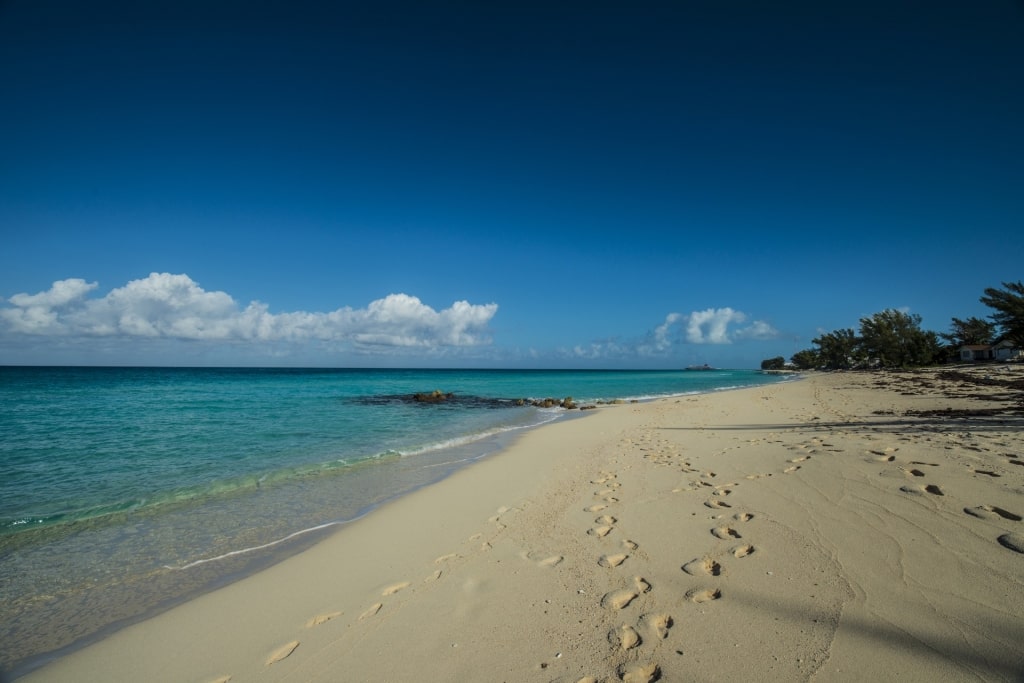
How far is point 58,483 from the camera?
30.1ft

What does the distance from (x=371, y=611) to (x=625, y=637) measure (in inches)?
94.9

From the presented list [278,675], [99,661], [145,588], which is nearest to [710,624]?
[278,675]

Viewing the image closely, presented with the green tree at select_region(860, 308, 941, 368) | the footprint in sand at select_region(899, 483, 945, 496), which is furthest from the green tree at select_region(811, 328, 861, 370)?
the footprint in sand at select_region(899, 483, 945, 496)

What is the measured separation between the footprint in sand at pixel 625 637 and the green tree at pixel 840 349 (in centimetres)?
10301

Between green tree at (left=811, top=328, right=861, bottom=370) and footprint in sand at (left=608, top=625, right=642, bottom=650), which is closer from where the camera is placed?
footprint in sand at (left=608, top=625, right=642, bottom=650)

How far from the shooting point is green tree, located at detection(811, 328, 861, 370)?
87625mm

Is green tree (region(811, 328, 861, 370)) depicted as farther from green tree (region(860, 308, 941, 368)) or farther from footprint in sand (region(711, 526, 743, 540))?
footprint in sand (region(711, 526, 743, 540))

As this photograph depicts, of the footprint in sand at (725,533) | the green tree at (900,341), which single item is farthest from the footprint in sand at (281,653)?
Answer: the green tree at (900,341)

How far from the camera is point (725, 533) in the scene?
15.7 ft

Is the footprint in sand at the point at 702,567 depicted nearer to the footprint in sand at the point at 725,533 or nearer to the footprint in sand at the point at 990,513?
the footprint in sand at the point at 725,533

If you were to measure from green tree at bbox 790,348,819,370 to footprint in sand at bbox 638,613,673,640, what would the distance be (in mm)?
143445

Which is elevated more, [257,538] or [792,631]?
[792,631]

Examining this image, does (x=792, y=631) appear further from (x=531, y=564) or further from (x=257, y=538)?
(x=257, y=538)

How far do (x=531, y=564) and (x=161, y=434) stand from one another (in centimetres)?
1728
